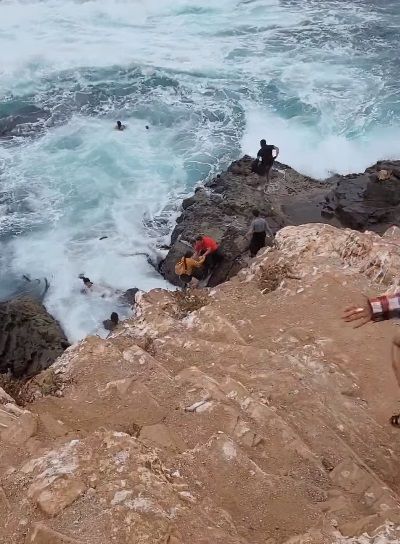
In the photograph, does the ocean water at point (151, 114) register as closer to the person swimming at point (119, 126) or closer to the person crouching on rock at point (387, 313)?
the person swimming at point (119, 126)

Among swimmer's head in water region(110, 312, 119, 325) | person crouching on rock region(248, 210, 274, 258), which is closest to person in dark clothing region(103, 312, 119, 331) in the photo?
swimmer's head in water region(110, 312, 119, 325)

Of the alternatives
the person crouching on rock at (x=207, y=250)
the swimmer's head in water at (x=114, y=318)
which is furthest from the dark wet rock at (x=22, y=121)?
the person crouching on rock at (x=207, y=250)

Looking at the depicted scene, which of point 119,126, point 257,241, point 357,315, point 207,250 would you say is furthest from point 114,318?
point 119,126

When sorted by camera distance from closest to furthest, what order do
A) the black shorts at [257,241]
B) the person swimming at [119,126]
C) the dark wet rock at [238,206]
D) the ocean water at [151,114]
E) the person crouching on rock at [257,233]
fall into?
1. the person crouching on rock at [257,233]
2. the black shorts at [257,241]
3. the dark wet rock at [238,206]
4. the ocean water at [151,114]
5. the person swimming at [119,126]

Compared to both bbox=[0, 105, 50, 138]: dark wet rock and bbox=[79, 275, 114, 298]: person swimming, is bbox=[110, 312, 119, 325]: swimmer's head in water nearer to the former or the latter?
bbox=[79, 275, 114, 298]: person swimming

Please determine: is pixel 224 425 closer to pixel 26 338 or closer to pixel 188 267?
pixel 188 267
